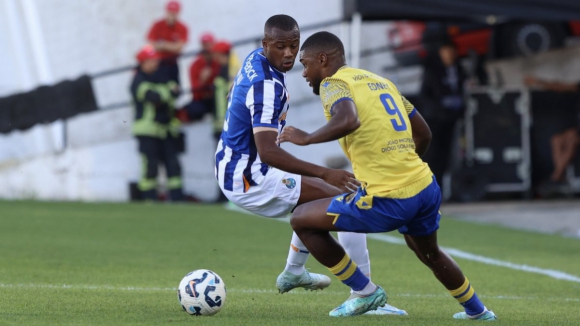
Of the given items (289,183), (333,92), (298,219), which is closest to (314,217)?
(298,219)

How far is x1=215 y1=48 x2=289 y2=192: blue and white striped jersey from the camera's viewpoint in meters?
6.16

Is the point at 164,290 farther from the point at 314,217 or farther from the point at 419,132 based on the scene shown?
the point at 419,132

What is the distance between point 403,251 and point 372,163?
4.84 meters

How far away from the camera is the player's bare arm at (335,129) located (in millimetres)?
5434

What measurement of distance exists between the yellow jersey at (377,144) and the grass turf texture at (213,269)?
788mm

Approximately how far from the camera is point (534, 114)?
16.6m

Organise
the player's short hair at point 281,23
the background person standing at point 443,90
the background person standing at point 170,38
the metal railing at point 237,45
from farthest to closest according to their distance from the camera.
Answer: the metal railing at point 237,45 → the background person standing at point 170,38 → the background person standing at point 443,90 → the player's short hair at point 281,23

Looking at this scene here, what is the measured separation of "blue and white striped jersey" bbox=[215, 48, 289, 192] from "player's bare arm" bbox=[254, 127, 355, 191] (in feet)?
0.26

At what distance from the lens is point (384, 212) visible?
567 centimetres

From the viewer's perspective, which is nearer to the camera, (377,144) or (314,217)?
(377,144)

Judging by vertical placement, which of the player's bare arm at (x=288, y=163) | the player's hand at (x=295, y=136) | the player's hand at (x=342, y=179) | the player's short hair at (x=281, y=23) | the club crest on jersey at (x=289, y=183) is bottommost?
the club crest on jersey at (x=289, y=183)

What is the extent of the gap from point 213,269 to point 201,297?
2.69 m

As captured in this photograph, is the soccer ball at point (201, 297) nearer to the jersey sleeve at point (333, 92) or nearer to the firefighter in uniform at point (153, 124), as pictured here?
the jersey sleeve at point (333, 92)

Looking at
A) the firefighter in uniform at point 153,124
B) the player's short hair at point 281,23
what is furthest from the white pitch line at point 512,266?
the firefighter in uniform at point 153,124
